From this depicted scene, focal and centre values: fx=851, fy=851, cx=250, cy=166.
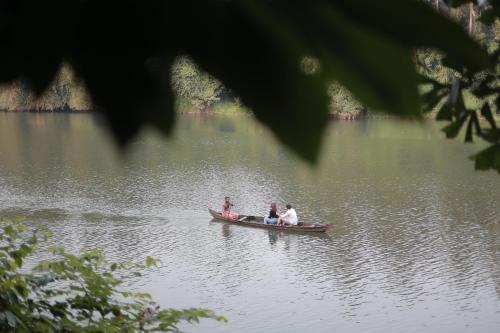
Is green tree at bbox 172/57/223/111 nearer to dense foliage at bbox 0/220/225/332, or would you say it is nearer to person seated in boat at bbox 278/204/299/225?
dense foliage at bbox 0/220/225/332

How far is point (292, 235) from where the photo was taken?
1548 cm

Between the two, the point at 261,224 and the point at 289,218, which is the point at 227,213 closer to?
the point at 261,224

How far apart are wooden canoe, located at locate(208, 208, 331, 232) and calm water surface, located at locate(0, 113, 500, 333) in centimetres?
16

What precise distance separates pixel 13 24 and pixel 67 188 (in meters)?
19.5

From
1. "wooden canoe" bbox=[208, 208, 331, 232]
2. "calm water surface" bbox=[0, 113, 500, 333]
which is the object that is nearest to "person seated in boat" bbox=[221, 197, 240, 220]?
"wooden canoe" bbox=[208, 208, 331, 232]

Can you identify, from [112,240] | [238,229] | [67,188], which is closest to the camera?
[112,240]

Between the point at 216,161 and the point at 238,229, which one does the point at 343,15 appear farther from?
the point at 216,161

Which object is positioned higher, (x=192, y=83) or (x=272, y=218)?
(x=192, y=83)

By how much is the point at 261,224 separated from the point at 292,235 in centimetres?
64

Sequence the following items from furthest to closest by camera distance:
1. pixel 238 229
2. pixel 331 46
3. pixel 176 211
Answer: pixel 176 211, pixel 238 229, pixel 331 46

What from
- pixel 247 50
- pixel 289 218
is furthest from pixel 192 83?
pixel 289 218

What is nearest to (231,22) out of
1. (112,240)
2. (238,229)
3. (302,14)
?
(302,14)

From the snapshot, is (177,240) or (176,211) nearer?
(177,240)

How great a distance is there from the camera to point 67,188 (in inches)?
765
